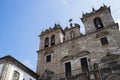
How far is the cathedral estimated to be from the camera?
54.7 feet

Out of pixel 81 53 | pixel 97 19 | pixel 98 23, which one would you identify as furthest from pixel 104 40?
pixel 97 19

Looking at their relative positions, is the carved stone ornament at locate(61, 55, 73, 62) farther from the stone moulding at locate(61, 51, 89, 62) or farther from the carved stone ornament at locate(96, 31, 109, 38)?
the carved stone ornament at locate(96, 31, 109, 38)

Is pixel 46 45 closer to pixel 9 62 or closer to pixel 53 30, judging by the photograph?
pixel 53 30

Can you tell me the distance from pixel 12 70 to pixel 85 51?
892 cm

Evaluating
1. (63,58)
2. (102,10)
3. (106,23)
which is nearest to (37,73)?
(63,58)

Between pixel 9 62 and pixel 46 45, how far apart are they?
832 cm

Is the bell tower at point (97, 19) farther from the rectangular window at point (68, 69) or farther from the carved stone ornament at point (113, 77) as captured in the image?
the carved stone ornament at point (113, 77)

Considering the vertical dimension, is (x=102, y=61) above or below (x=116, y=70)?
above

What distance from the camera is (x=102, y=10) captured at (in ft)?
74.2

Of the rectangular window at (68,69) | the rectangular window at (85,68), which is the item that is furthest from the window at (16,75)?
the rectangular window at (85,68)

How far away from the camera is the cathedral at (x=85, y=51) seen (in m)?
16.7

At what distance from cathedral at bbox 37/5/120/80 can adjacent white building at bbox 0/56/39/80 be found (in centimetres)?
262

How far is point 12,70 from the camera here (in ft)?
54.4

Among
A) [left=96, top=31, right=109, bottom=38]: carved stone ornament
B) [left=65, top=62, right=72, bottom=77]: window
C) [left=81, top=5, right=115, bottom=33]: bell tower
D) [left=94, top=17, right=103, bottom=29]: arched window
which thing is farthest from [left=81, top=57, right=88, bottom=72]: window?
[left=94, top=17, right=103, bottom=29]: arched window
